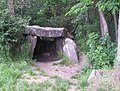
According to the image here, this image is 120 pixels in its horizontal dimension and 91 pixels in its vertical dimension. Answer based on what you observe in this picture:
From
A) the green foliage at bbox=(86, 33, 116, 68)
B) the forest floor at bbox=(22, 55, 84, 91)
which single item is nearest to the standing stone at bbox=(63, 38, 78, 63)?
the forest floor at bbox=(22, 55, 84, 91)

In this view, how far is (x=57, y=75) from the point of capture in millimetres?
8086

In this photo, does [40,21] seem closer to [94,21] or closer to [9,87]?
[94,21]

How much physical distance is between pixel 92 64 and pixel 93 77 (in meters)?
1.88

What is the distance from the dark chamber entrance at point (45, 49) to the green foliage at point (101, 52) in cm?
260

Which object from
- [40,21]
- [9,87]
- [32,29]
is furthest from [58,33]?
[9,87]

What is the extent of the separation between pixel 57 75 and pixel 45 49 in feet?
14.7

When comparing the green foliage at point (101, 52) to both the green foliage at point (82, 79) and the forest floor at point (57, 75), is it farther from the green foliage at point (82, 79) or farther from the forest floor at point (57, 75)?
the forest floor at point (57, 75)

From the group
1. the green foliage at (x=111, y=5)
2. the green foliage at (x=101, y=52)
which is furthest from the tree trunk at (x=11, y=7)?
the green foliage at (x=111, y=5)

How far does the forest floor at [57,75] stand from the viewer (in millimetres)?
6803

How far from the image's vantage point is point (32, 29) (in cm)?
1056

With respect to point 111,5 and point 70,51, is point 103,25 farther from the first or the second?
point 111,5

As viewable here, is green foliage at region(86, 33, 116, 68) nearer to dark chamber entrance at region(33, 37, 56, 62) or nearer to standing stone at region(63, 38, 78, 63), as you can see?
standing stone at region(63, 38, 78, 63)

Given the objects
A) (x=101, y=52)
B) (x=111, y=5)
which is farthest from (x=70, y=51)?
(x=111, y=5)

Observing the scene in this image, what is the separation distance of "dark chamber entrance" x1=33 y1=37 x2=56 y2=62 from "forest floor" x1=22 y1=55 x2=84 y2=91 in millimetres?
884
